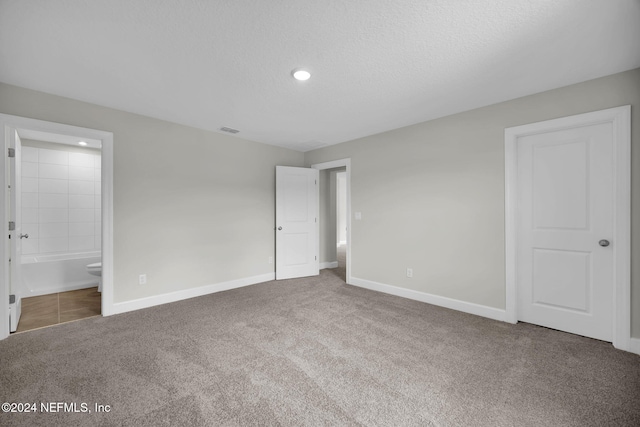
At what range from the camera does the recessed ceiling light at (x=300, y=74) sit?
2.26m

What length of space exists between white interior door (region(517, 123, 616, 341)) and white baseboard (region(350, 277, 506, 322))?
0.88 ft

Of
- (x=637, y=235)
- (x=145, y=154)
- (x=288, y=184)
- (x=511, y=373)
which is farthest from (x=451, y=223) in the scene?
(x=145, y=154)

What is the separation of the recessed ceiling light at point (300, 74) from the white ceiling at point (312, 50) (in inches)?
2.5

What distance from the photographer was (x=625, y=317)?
2.26 m

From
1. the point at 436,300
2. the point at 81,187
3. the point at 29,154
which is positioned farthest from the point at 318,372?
the point at 29,154

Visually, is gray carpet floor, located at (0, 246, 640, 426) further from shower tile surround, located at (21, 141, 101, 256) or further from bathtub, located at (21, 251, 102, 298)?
shower tile surround, located at (21, 141, 101, 256)

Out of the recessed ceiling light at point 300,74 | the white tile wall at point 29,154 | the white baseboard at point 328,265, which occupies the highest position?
the recessed ceiling light at point 300,74

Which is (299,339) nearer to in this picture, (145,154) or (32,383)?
(32,383)

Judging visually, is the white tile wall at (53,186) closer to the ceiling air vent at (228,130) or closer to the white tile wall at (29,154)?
the white tile wall at (29,154)

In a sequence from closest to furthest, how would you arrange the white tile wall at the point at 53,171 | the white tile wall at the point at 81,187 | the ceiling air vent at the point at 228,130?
the ceiling air vent at the point at 228,130, the white tile wall at the point at 53,171, the white tile wall at the point at 81,187

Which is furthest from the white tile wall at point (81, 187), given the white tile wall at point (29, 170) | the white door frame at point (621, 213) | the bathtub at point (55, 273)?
the white door frame at point (621, 213)

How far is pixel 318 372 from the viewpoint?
198 cm

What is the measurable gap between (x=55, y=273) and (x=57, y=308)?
106 centimetres

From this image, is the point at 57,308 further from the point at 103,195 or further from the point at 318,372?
the point at 318,372
